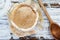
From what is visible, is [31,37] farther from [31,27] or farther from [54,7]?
[54,7]

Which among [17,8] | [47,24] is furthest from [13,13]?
[47,24]

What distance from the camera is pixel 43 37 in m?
0.63

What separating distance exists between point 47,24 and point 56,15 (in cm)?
Result: 5

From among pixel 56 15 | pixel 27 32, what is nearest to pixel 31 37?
pixel 27 32

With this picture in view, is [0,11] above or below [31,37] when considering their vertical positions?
above

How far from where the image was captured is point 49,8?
0.65 m

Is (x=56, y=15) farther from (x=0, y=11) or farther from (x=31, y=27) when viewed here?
(x=0, y=11)

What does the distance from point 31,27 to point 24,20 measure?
1.5 inches

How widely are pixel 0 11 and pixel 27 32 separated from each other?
0.43ft

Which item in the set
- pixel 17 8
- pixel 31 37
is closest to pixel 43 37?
pixel 31 37

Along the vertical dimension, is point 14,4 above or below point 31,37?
above

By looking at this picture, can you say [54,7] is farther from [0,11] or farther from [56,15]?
[0,11]

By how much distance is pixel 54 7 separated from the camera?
0.65 metres

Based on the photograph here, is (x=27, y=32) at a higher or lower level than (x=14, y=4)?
lower
